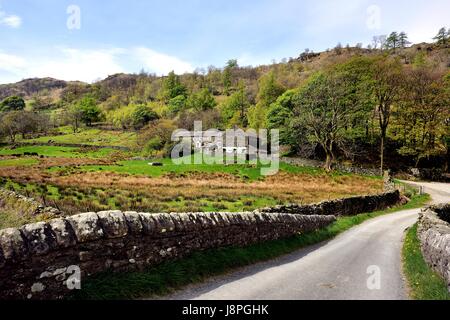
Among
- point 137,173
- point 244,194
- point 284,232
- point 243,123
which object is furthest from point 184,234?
point 243,123

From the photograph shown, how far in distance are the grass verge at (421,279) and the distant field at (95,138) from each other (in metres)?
88.7

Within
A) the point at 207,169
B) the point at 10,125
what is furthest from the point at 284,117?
the point at 10,125

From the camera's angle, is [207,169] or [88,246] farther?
[207,169]

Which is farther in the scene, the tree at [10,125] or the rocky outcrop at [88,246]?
the tree at [10,125]

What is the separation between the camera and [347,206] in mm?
25047

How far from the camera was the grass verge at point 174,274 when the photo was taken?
590 cm

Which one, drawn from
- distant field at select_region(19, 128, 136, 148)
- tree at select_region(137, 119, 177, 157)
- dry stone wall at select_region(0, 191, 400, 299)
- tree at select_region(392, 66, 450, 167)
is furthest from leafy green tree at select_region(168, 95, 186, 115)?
dry stone wall at select_region(0, 191, 400, 299)

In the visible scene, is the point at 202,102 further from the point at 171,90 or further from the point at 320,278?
the point at 320,278

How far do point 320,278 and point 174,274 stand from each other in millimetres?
4030

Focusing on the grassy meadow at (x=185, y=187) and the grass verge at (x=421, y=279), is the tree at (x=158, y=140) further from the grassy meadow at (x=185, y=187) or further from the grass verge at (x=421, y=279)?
the grass verge at (x=421, y=279)

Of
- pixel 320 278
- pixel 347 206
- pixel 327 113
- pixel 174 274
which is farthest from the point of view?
pixel 327 113

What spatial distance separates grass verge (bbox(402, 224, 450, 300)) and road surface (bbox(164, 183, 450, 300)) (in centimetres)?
25

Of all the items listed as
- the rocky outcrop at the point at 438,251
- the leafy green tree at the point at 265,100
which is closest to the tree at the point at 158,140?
the leafy green tree at the point at 265,100
